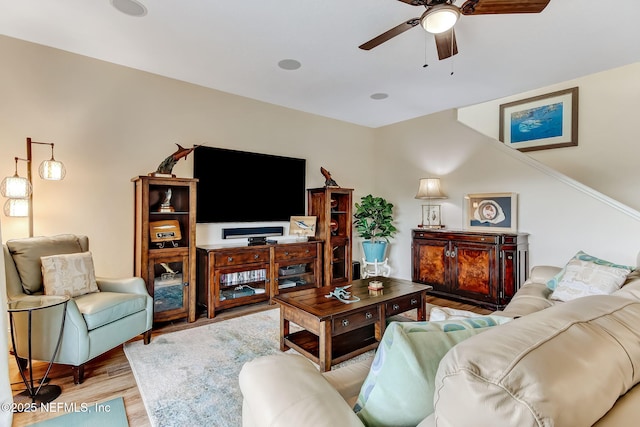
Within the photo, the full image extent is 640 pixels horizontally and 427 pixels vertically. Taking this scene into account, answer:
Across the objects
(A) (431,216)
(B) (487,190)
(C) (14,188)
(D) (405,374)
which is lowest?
(D) (405,374)

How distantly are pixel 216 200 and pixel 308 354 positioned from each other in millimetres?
2269

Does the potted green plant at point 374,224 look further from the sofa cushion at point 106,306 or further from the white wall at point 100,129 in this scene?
the sofa cushion at point 106,306

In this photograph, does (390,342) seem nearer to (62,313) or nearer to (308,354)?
(308,354)

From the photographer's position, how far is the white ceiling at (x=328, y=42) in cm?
239

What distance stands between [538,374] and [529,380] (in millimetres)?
28

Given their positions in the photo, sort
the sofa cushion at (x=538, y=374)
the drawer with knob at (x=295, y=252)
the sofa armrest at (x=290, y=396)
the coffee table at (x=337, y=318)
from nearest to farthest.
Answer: the sofa cushion at (x=538, y=374), the sofa armrest at (x=290, y=396), the coffee table at (x=337, y=318), the drawer with knob at (x=295, y=252)

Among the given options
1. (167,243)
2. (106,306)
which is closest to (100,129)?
(167,243)

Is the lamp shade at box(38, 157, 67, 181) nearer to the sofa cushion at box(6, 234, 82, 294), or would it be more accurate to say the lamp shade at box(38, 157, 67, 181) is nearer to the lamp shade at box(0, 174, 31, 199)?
the lamp shade at box(0, 174, 31, 199)


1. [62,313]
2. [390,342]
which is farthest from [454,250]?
[62,313]

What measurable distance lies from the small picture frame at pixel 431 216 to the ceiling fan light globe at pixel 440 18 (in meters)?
3.13

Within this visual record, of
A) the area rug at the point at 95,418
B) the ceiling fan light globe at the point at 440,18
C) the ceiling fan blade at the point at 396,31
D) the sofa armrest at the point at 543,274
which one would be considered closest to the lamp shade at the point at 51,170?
the area rug at the point at 95,418

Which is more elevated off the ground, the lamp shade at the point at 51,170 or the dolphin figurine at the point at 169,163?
the dolphin figurine at the point at 169,163

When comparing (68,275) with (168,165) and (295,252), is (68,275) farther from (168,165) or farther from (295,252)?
(295,252)

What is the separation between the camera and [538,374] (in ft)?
1.87
